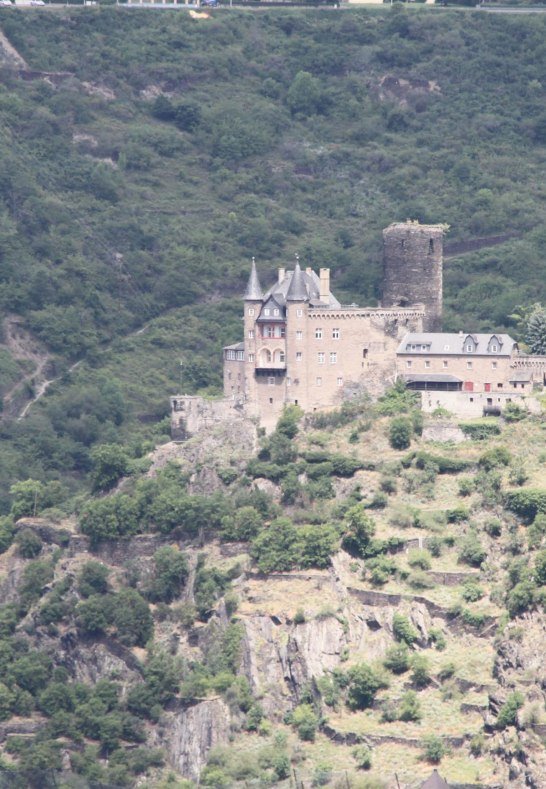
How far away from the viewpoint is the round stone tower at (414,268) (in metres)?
130

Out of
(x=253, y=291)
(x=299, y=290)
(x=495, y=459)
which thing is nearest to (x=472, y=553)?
(x=495, y=459)

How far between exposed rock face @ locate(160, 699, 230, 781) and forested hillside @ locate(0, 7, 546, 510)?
26.9m

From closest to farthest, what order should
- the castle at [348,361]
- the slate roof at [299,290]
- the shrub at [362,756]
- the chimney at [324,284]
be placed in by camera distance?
the shrub at [362,756] < the castle at [348,361] < the slate roof at [299,290] < the chimney at [324,284]

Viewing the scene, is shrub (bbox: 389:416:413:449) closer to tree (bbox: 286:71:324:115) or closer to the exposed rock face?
the exposed rock face

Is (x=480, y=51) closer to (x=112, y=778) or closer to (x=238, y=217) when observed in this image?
(x=238, y=217)

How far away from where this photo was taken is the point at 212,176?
170 meters

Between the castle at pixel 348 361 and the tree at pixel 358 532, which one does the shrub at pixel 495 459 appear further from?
the tree at pixel 358 532

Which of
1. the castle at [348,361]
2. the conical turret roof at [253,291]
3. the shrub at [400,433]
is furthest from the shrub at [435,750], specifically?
the conical turret roof at [253,291]

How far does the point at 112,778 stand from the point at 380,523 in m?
14.5

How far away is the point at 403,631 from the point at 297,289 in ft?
56.0

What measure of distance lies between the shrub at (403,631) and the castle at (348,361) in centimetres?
1241

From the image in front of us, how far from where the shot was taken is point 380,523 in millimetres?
119125

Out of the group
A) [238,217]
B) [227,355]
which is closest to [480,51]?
[238,217]

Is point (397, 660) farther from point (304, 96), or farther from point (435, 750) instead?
point (304, 96)
